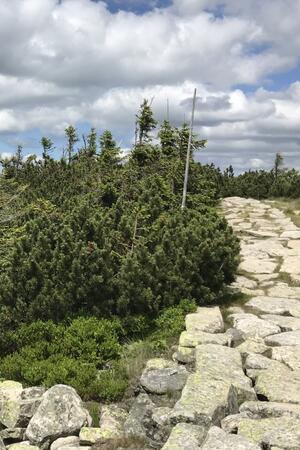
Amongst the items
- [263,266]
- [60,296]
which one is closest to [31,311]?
[60,296]

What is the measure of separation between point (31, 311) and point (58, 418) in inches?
88.6

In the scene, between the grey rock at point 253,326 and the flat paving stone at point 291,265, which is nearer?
the grey rock at point 253,326

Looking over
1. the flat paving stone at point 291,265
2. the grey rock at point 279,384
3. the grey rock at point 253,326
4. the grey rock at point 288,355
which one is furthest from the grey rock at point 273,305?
the grey rock at point 279,384

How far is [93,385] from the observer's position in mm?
Result: 5285

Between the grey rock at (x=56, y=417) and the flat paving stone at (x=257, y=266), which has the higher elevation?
the flat paving stone at (x=257, y=266)

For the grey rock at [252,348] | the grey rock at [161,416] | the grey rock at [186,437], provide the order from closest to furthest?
the grey rock at [186,437], the grey rock at [161,416], the grey rock at [252,348]

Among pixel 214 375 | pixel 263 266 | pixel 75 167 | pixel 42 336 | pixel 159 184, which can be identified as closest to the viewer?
pixel 214 375

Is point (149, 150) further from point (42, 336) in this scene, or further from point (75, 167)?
point (42, 336)

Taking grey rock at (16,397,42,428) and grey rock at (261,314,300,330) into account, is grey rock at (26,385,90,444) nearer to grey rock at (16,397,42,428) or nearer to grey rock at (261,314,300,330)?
grey rock at (16,397,42,428)

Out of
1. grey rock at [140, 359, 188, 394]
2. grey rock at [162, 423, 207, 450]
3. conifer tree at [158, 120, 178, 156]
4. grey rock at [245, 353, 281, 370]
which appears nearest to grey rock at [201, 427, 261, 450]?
grey rock at [162, 423, 207, 450]

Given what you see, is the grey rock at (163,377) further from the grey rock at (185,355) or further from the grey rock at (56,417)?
the grey rock at (56,417)

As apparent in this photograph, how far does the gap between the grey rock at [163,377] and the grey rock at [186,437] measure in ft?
2.81

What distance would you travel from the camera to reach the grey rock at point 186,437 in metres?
3.86

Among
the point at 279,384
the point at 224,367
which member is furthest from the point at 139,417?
the point at 279,384
